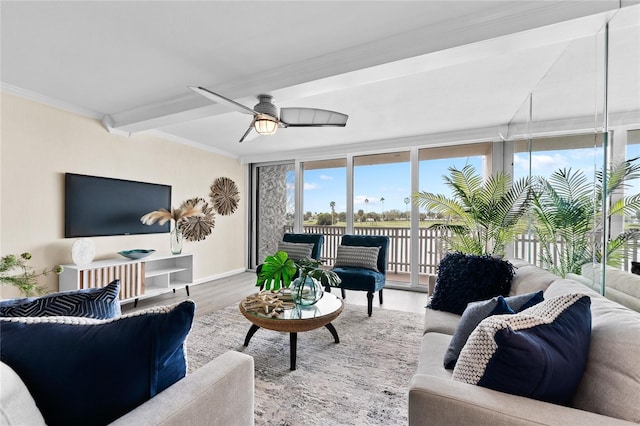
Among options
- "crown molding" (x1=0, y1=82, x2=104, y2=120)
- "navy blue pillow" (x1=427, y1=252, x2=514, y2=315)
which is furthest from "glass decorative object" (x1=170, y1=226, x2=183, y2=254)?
"navy blue pillow" (x1=427, y1=252, x2=514, y2=315)

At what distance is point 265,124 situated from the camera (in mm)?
2293

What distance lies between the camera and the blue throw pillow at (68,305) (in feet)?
3.21

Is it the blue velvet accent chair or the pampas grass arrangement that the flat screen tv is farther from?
the blue velvet accent chair

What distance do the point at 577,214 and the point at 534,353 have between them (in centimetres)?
164

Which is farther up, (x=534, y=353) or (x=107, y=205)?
(x=107, y=205)

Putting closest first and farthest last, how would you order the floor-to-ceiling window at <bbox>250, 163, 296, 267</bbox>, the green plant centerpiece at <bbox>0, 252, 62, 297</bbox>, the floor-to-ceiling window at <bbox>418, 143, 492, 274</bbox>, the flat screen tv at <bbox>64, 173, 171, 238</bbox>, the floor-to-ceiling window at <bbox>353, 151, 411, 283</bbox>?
the green plant centerpiece at <bbox>0, 252, 62, 297</bbox>
the flat screen tv at <bbox>64, 173, 171, 238</bbox>
the floor-to-ceiling window at <bbox>418, 143, 492, 274</bbox>
the floor-to-ceiling window at <bbox>353, 151, 411, 283</bbox>
the floor-to-ceiling window at <bbox>250, 163, 296, 267</bbox>

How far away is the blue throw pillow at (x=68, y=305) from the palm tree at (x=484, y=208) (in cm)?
318

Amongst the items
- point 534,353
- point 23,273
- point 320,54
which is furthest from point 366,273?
point 23,273

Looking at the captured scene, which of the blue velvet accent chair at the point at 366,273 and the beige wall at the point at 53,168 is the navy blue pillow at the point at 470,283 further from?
the beige wall at the point at 53,168

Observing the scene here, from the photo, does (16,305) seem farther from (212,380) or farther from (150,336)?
(212,380)

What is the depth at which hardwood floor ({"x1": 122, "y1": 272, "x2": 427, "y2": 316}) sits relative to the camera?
11.7 ft

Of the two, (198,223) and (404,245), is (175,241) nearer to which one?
(198,223)

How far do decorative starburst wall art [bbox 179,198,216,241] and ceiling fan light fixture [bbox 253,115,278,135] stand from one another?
2392 millimetres

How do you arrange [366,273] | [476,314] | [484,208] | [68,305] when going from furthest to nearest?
[366,273]
[484,208]
[476,314]
[68,305]
